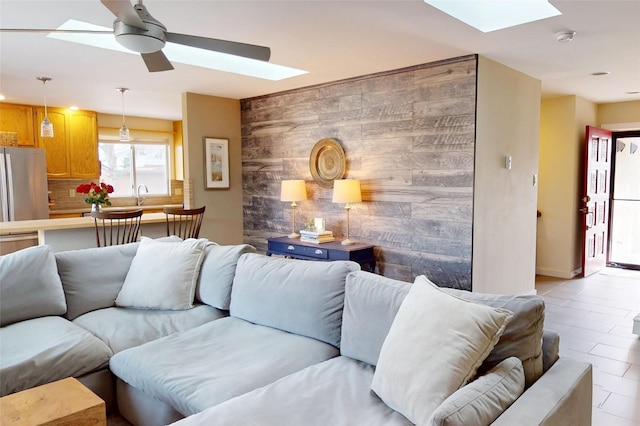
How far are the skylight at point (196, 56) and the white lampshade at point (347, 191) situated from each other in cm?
120

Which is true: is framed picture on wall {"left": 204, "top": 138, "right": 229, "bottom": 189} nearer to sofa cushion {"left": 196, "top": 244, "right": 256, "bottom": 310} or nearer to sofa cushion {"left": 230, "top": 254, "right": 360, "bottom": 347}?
sofa cushion {"left": 196, "top": 244, "right": 256, "bottom": 310}

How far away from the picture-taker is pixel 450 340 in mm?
1558

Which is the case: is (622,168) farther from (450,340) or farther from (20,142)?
(20,142)

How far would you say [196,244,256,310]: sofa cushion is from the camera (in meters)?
2.90

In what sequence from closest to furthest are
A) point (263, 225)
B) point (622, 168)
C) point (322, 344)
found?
point (322, 344)
point (263, 225)
point (622, 168)

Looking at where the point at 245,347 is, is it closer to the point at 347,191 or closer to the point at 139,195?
the point at 347,191

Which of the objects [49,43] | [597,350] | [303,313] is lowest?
[597,350]

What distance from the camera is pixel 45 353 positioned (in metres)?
2.24

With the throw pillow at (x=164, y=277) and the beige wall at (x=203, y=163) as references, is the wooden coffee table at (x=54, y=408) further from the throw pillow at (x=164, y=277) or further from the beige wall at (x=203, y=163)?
the beige wall at (x=203, y=163)

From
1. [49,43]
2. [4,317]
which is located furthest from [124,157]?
[4,317]

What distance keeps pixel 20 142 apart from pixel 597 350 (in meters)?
7.11

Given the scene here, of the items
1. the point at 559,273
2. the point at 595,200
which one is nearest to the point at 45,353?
the point at 559,273

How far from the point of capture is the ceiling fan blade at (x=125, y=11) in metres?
1.87

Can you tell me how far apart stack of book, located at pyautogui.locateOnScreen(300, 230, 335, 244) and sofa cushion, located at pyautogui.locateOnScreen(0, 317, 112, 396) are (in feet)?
8.57
